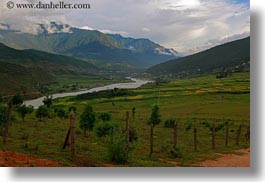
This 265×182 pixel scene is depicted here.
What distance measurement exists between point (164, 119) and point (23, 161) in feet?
33.5

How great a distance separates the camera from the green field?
8.70 meters

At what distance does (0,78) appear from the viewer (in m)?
12.1

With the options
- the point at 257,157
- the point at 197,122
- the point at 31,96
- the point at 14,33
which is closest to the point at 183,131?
the point at 197,122

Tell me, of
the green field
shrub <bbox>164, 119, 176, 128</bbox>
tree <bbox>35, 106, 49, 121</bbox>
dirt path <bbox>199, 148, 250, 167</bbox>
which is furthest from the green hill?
dirt path <bbox>199, 148, 250, 167</bbox>

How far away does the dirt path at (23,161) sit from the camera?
7.66 m

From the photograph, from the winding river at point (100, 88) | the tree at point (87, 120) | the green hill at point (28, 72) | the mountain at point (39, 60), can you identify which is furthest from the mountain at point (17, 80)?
the tree at point (87, 120)

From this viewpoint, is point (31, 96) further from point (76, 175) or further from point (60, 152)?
point (76, 175)

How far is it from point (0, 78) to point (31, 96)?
269 centimetres

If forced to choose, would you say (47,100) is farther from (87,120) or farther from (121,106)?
(121,106)

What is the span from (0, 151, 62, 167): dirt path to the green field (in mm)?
220

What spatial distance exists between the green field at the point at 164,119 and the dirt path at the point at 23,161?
220 millimetres

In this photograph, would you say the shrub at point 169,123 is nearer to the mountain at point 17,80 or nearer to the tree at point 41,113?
the tree at point 41,113

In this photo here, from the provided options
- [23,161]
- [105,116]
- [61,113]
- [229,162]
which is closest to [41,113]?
[61,113]

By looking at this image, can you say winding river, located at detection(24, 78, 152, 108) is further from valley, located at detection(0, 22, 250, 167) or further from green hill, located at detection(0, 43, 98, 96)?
green hill, located at detection(0, 43, 98, 96)
